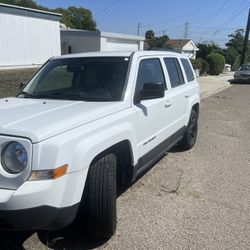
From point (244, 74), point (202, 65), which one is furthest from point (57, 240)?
point (202, 65)

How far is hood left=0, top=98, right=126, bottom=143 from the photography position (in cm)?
291

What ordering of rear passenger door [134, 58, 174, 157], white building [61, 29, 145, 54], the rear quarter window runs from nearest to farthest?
1. rear passenger door [134, 58, 174, 157]
2. the rear quarter window
3. white building [61, 29, 145, 54]

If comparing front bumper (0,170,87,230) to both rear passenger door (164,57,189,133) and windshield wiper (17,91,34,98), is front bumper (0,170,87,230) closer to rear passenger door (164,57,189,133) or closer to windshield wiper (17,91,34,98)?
windshield wiper (17,91,34,98)

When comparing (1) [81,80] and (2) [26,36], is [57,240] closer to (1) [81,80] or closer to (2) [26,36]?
(1) [81,80]

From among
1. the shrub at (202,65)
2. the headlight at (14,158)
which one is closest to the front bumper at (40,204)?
the headlight at (14,158)

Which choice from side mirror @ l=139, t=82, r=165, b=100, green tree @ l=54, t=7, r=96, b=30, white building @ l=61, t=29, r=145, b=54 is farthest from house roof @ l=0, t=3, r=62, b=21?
green tree @ l=54, t=7, r=96, b=30

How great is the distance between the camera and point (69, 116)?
10.9 feet

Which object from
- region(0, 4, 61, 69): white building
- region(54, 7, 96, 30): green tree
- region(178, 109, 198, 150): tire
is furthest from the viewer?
region(54, 7, 96, 30): green tree

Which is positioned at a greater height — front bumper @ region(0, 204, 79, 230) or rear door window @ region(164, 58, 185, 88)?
rear door window @ region(164, 58, 185, 88)

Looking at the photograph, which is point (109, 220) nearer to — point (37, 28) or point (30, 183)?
point (30, 183)

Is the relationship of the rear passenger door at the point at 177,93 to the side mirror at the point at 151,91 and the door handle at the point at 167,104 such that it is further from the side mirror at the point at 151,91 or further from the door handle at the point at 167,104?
the side mirror at the point at 151,91

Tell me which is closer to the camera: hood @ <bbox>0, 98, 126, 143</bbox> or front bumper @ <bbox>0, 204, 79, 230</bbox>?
front bumper @ <bbox>0, 204, 79, 230</bbox>

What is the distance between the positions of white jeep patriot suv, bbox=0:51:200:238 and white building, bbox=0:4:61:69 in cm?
1677

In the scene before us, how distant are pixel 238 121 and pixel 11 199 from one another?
28.0ft
